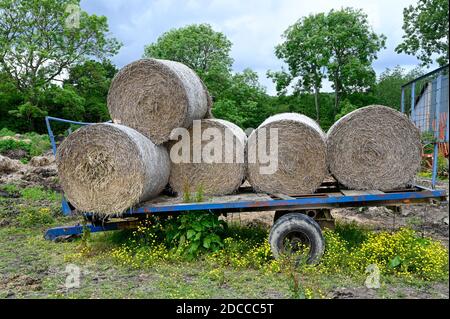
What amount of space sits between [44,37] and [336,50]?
1939cm

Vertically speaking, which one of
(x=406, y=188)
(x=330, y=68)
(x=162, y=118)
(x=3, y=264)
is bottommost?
(x=3, y=264)

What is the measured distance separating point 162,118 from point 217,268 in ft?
7.37

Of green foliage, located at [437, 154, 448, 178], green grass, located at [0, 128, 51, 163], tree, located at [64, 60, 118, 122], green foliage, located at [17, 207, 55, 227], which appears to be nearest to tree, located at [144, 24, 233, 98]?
tree, located at [64, 60, 118, 122]

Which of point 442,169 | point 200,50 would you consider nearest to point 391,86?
point 200,50

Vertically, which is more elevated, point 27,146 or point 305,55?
point 305,55

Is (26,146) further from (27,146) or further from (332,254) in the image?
(332,254)

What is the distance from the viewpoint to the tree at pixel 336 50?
105 feet

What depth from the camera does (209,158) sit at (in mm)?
6867

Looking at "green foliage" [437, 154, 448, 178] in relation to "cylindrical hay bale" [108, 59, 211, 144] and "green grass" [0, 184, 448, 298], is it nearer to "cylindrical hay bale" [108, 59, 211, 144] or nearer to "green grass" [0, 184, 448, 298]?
"green grass" [0, 184, 448, 298]

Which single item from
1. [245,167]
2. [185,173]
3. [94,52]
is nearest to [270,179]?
[245,167]

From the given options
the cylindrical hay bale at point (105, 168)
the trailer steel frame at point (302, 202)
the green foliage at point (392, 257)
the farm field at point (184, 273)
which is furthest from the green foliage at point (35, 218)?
the green foliage at point (392, 257)

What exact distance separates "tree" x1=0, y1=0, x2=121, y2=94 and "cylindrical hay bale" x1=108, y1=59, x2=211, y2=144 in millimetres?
24269
